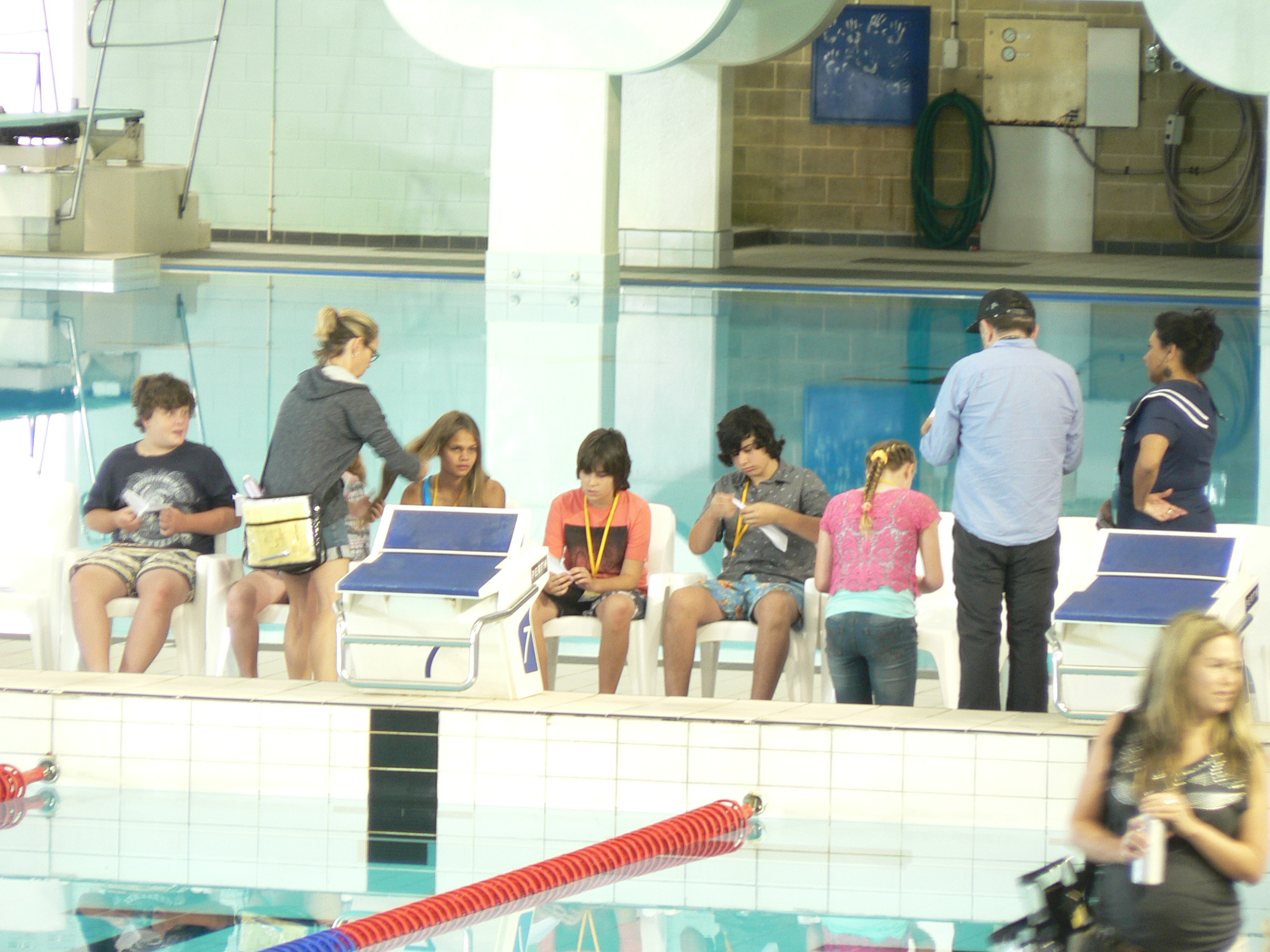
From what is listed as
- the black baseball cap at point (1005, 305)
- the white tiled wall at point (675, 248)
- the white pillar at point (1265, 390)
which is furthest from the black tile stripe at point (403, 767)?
the white tiled wall at point (675, 248)

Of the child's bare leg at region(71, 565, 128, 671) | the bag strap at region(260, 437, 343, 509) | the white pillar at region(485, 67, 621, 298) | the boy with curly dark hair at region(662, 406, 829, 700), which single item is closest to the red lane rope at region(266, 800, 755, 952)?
the boy with curly dark hair at region(662, 406, 829, 700)

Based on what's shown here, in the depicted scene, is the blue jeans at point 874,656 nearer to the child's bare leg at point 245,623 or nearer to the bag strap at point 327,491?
the bag strap at point 327,491

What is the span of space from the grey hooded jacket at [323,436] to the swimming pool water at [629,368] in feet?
9.24

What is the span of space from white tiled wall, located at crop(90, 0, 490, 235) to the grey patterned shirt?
16.4 meters

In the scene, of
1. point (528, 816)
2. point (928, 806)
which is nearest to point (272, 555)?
point (528, 816)

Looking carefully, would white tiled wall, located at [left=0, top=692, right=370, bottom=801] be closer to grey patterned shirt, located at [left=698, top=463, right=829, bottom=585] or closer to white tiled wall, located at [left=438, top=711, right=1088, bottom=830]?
white tiled wall, located at [left=438, top=711, right=1088, bottom=830]

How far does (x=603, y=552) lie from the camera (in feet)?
15.8

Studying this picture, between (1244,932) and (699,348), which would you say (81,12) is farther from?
(1244,932)

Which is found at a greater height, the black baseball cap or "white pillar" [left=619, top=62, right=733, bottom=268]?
"white pillar" [left=619, top=62, right=733, bottom=268]

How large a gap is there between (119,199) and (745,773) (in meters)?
→ 16.2

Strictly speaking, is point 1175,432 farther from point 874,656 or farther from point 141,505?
point 141,505

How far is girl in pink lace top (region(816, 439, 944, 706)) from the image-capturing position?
4.26 m

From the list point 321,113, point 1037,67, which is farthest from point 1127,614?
point 1037,67

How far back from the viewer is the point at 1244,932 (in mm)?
3383
